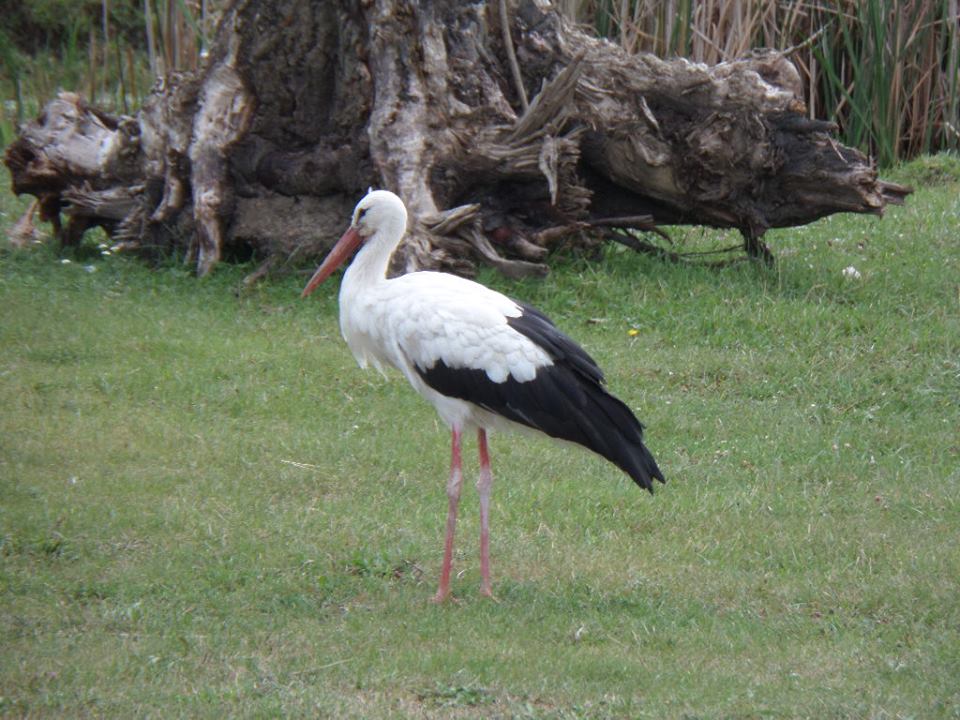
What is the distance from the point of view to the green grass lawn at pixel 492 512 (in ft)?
15.2

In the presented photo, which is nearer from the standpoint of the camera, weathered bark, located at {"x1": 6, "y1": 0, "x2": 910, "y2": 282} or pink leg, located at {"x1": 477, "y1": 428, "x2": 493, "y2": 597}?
pink leg, located at {"x1": 477, "y1": 428, "x2": 493, "y2": 597}

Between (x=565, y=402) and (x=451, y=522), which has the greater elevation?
(x=565, y=402)

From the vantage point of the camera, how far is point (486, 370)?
17.9ft

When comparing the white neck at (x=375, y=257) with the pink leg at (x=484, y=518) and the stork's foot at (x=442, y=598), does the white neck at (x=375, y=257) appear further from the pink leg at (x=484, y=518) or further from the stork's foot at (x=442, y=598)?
the stork's foot at (x=442, y=598)

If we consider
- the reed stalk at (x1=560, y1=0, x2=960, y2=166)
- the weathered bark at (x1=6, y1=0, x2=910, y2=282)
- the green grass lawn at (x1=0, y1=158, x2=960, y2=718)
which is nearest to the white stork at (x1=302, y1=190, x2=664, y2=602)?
the green grass lawn at (x1=0, y1=158, x2=960, y2=718)

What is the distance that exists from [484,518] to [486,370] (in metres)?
0.60

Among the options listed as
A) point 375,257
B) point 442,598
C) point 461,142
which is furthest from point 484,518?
point 461,142

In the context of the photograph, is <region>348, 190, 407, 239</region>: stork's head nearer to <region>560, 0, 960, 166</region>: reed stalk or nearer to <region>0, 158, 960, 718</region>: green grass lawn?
<region>0, 158, 960, 718</region>: green grass lawn

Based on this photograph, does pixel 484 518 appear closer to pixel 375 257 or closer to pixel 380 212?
pixel 375 257

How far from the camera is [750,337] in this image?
8.59 m

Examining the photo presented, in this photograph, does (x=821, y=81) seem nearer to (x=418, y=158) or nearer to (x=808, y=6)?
(x=808, y=6)

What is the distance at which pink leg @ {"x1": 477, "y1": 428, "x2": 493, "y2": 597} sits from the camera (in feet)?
17.8

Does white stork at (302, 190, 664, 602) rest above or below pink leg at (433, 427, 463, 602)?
above

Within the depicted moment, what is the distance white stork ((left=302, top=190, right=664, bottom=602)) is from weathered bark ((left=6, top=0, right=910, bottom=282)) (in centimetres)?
308
